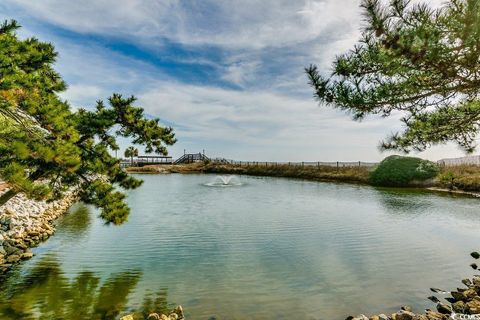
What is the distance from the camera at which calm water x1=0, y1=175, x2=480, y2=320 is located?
6.75 m

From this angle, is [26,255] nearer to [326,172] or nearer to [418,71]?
[418,71]

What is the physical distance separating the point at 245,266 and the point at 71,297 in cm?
461

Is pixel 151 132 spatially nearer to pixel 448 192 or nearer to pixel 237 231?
pixel 237 231

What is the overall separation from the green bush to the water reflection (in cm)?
3115

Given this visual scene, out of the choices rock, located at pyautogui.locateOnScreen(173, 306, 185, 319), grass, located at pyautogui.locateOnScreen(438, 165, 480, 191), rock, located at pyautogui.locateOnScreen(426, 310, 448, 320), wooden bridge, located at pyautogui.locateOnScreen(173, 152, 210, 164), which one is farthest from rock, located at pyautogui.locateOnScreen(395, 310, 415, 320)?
wooden bridge, located at pyautogui.locateOnScreen(173, 152, 210, 164)

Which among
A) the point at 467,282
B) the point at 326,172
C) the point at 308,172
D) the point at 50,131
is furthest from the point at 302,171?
the point at 50,131

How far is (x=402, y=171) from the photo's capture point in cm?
3281

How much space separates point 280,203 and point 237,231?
9183 mm

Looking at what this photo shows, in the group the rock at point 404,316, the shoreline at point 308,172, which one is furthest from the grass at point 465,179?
the rock at point 404,316

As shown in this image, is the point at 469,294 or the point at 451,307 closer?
the point at 451,307

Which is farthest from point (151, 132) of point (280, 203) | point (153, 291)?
point (280, 203)

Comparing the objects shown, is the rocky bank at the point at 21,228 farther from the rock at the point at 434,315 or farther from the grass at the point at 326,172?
the grass at the point at 326,172

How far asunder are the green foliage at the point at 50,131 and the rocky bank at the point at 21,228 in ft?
5.35

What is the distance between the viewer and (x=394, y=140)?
8.70 m
